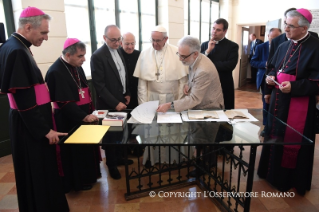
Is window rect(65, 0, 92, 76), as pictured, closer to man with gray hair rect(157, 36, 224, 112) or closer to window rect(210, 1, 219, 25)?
man with gray hair rect(157, 36, 224, 112)

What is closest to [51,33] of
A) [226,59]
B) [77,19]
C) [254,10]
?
[77,19]

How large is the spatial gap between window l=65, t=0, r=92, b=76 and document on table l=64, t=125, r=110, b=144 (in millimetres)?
2851

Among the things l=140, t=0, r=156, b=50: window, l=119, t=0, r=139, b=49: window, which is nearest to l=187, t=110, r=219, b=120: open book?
l=119, t=0, r=139, b=49: window

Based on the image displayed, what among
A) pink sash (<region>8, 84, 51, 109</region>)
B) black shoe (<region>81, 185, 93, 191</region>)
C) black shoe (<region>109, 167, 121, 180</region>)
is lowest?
black shoe (<region>81, 185, 93, 191</region>)

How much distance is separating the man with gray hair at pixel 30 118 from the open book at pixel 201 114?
101cm

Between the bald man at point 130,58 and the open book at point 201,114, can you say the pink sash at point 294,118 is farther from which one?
the bald man at point 130,58

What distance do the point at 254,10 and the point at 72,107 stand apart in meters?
6.75

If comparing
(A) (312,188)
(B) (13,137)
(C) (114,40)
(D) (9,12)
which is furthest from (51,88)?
(A) (312,188)

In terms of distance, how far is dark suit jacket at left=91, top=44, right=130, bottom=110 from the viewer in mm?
2480

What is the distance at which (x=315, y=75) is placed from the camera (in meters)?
2.06

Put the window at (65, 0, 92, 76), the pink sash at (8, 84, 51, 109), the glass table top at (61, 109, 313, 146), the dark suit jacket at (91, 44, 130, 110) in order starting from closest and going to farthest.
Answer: the glass table top at (61, 109, 313, 146)
the pink sash at (8, 84, 51, 109)
the dark suit jacket at (91, 44, 130, 110)
the window at (65, 0, 92, 76)

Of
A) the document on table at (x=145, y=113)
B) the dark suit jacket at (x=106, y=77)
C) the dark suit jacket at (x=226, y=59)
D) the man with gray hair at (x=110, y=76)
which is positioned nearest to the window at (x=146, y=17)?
the dark suit jacket at (x=226, y=59)

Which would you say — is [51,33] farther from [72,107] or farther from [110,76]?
[72,107]

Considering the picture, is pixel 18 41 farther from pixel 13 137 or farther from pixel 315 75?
pixel 315 75
